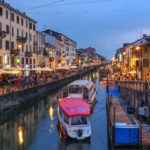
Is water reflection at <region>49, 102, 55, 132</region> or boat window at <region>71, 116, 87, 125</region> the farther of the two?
water reflection at <region>49, 102, 55, 132</region>

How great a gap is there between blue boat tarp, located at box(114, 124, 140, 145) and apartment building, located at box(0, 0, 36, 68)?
42751mm

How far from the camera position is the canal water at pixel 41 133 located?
1227 inches

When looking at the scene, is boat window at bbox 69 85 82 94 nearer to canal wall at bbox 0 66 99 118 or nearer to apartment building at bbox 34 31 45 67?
canal wall at bbox 0 66 99 118

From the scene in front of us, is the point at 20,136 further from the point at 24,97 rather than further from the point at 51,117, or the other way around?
the point at 24,97

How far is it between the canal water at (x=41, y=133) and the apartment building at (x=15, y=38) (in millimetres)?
23928

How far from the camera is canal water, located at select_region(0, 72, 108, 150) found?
1227 inches

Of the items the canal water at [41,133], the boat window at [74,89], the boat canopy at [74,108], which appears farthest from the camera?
the boat window at [74,89]

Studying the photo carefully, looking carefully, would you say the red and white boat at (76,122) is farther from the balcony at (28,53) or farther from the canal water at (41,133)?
the balcony at (28,53)

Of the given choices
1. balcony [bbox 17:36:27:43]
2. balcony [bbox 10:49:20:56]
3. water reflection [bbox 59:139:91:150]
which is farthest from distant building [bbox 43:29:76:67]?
water reflection [bbox 59:139:91:150]

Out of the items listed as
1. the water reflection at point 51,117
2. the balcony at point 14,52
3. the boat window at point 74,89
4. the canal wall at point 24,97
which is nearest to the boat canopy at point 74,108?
the water reflection at point 51,117

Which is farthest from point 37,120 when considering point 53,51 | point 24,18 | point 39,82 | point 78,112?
point 53,51

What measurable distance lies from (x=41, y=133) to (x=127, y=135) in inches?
432

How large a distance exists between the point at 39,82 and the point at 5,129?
29549 millimetres

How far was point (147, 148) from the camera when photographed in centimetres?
2672
